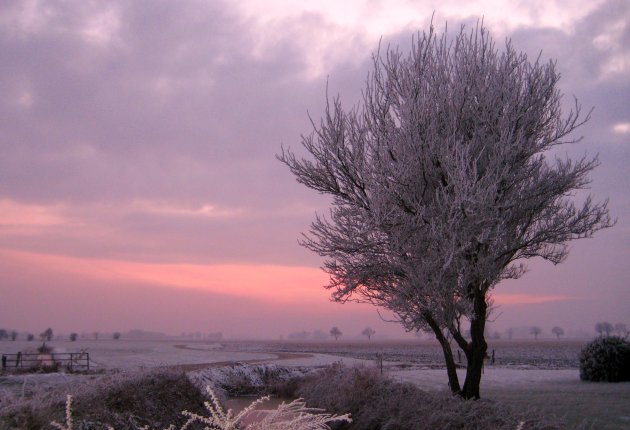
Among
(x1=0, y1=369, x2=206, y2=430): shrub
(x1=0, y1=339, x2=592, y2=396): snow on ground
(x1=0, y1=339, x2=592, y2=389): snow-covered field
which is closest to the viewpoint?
(x1=0, y1=369, x2=206, y2=430): shrub

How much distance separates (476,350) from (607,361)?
11734 millimetres

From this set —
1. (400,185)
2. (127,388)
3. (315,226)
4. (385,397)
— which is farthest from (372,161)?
(127,388)

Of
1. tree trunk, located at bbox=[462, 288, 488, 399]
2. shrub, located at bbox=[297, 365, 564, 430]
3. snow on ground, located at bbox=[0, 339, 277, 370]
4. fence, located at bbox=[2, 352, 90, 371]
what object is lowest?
snow on ground, located at bbox=[0, 339, 277, 370]

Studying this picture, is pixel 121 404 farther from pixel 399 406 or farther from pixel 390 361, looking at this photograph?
pixel 390 361

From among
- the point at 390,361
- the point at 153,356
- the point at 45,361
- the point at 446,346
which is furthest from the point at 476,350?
the point at 153,356

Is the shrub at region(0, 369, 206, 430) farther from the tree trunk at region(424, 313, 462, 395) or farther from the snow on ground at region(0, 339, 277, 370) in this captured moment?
the tree trunk at region(424, 313, 462, 395)

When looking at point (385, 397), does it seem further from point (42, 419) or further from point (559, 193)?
point (42, 419)

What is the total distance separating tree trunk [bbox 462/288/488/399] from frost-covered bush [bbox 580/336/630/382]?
11.4 m

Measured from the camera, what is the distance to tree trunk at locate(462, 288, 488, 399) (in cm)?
1338

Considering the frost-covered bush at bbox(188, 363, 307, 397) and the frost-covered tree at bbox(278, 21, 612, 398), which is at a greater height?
the frost-covered tree at bbox(278, 21, 612, 398)

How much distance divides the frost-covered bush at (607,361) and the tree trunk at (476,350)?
1143 cm

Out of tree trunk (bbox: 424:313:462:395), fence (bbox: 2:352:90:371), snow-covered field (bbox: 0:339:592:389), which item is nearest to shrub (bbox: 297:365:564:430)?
tree trunk (bbox: 424:313:462:395)

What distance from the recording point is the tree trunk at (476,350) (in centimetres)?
1338

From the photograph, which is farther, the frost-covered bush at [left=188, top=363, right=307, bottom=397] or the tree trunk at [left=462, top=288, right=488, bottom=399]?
the frost-covered bush at [left=188, top=363, right=307, bottom=397]
